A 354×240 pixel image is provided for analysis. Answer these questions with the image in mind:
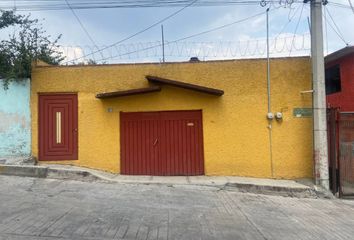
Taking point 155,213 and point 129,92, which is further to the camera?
point 129,92

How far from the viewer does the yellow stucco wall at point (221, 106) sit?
13727mm

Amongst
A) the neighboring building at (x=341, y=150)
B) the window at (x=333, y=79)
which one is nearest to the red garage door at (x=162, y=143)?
the neighboring building at (x=341, y=150)

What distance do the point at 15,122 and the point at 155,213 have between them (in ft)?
22.3

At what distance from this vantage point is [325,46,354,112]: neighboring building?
49.6ft

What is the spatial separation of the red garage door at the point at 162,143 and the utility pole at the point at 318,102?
3481mm

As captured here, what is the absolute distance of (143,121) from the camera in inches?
547

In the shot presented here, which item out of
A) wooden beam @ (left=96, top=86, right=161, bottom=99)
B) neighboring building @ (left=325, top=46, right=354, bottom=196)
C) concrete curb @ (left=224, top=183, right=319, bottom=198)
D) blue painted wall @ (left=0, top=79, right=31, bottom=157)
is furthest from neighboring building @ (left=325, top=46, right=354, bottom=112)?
blue painted wall @ (left=0, top=79, right=31, bottom=157)

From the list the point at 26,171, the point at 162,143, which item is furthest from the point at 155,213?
the point at 26,171

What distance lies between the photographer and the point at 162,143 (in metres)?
13.8

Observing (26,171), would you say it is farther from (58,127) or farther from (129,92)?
(129,92)

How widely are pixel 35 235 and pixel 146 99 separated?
7512 mm

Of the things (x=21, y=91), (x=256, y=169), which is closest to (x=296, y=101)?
(x=256, y=169)

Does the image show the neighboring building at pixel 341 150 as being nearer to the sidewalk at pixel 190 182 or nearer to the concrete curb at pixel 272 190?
the sidewalk at pixel 190 182

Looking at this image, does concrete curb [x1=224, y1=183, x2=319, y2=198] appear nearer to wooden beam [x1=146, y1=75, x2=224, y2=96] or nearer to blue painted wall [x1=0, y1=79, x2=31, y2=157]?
wooden beam [x1=146, y1=75, x2=224, y2=96]
